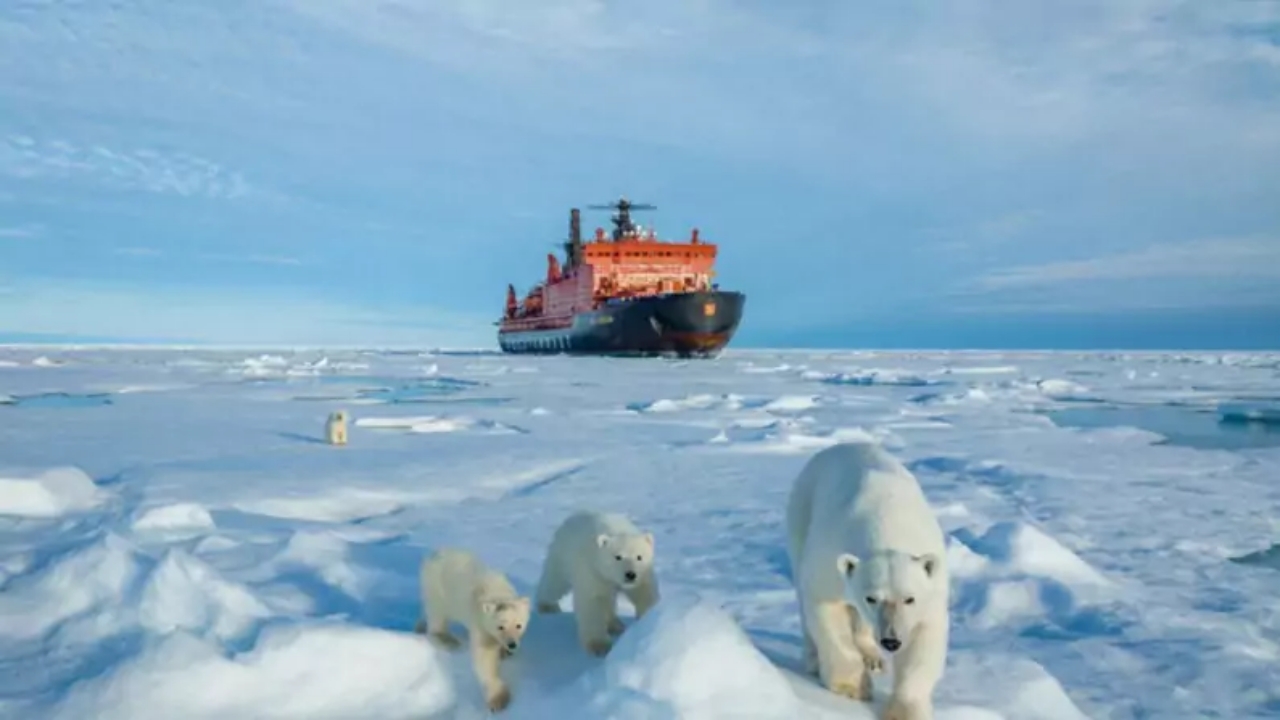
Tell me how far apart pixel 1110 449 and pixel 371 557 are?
8553 millimetres

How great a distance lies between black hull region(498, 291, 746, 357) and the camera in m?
41.1

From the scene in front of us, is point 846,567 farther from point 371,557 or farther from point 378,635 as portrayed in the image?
point 371,557

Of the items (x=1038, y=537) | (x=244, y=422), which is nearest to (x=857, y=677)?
(x=1038, y=537)

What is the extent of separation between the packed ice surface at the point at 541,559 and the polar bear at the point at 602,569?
167 mm

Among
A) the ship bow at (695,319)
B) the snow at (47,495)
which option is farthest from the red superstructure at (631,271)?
the snow at (47,495)

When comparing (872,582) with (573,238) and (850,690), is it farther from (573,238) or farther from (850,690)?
(573,238)

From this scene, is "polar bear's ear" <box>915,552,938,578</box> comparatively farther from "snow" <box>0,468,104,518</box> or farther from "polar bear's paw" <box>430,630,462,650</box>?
"snow" <box>0,468,104,518</box>

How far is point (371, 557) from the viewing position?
4.52 meters

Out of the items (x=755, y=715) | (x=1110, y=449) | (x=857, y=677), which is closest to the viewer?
(x=755, y=715)

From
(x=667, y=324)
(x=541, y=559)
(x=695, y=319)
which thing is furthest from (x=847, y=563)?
(x=667, y=324)

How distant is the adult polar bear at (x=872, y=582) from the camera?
2445mm

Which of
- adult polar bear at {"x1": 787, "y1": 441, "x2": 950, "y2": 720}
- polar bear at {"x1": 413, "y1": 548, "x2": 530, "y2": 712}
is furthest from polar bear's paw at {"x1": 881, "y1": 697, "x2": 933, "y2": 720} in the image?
polar bear at {"x1": 413, "y1": 548, "x2": 530, "y2": 712}

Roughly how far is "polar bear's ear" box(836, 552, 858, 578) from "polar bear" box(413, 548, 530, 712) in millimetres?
948

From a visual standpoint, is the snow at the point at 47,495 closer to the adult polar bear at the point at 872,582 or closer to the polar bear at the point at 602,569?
the polar bear at the point at 602,569
